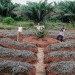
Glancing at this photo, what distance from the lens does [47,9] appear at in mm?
24594

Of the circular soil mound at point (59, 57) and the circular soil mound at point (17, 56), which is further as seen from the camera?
the circular soil mound at point (59, 57)

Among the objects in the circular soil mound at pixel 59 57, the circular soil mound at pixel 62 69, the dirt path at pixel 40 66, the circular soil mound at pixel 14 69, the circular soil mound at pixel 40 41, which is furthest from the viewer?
the circular soil mound at pixel 40 41

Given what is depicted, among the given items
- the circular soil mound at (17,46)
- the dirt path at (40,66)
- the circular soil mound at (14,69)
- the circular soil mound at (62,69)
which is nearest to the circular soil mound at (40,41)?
the circular soil mound at (17,46)

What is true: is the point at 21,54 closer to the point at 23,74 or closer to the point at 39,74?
the point at 39,74

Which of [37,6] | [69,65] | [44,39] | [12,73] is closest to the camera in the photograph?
[12,73]

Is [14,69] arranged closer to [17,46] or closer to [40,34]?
[17,46]

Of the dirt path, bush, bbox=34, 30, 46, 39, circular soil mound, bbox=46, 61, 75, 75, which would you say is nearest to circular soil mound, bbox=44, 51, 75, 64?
the dirt path

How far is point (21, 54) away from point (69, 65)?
8.59 feet

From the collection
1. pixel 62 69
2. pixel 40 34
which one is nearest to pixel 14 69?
pixel 62 69

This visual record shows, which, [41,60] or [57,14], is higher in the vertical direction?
[57,14]

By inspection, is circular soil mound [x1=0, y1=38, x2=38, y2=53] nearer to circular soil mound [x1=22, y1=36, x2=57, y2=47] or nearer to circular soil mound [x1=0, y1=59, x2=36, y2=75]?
circular soil mound [x1=22, y1=36, x2=57, y2=47]

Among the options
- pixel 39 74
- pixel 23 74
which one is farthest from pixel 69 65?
pixel 23 74

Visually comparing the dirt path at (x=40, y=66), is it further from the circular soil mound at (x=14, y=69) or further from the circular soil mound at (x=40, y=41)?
the circular soil mound at (x=40, y=41)

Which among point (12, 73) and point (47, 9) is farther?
point (47, 9)
